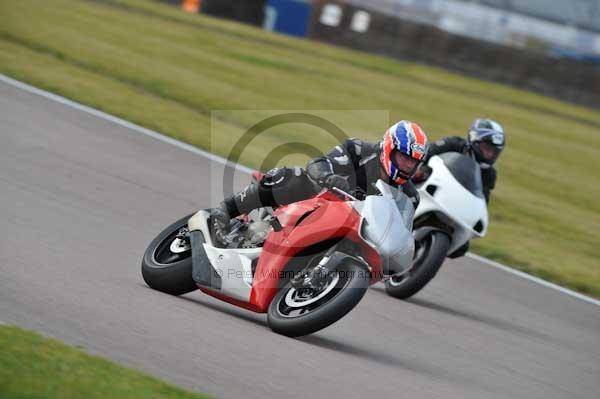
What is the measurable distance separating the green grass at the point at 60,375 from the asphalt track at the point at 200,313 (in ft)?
1.01

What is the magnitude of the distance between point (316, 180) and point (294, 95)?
13.2 metres

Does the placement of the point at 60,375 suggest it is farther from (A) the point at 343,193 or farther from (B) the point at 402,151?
(B) the point at 402,151

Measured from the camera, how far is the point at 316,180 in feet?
21.4

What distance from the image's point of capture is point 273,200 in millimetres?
6789

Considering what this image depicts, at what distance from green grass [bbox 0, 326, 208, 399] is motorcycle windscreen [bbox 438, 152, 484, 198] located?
16.5 ft

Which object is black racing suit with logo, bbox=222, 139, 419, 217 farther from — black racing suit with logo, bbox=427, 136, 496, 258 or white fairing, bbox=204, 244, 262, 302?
black racing suit with logo, bbox=427, 136, 496, 258

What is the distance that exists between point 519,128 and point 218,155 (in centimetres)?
1024

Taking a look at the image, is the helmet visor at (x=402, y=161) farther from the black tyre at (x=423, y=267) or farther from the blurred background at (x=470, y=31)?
the blurred background at (x=470, y=31)

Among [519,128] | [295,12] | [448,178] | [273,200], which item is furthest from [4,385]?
[295,12]

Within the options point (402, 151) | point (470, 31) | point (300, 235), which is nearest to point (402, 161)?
point (402, 151)

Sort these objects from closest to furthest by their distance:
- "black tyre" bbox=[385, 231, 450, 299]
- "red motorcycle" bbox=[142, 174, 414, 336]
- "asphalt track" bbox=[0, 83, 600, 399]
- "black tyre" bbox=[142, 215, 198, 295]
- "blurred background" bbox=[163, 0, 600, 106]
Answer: "asphalt track" bbox=[0, 83, 600, 399] → "red motorcycle" bbox=[142, 174, 414, 336] → "black tyre" bbox=[142, 215, 198, 295] → "black tyre" bbox=[385, 231, 450, 299] → "blurred background" bbox=[163, 0, 600, 106]

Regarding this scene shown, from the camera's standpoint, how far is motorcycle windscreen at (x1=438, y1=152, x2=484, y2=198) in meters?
9.34

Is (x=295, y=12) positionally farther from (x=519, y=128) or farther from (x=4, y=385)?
(x=4, y=385)

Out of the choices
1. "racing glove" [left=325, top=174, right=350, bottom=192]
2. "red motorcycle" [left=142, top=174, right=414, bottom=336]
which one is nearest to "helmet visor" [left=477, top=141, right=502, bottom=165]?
"red motorcycle" [left=142, top=174, right=414, bottom=336]
